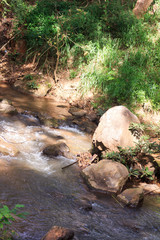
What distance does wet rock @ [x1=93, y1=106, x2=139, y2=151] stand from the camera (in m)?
4.50

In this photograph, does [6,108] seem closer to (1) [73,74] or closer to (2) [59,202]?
(1) [73,74]

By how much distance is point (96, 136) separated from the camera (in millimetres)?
4801

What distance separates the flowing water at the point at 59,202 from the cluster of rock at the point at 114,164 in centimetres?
16

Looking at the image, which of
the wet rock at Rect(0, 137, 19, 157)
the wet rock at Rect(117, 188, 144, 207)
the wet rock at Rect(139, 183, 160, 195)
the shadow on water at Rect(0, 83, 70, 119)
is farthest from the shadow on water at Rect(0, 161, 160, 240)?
the shadow on water at Rect(0, 83, 70, 119)

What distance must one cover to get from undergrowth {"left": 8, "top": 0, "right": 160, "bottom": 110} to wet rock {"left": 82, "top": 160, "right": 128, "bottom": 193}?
11.2ft

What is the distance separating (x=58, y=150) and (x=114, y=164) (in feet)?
4.09

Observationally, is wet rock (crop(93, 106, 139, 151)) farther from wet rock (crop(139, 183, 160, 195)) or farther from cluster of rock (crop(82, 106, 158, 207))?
wet rock (crop(139, 183, 160, 195))

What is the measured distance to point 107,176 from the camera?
3.94 meters

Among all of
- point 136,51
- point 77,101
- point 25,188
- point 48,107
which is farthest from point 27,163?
point 136,51

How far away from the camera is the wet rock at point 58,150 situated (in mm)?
4641

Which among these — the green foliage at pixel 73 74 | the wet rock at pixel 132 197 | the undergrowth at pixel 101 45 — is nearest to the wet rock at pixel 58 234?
the wet rock at pixel 132 197

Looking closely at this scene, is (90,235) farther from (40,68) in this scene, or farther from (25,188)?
(40,68)

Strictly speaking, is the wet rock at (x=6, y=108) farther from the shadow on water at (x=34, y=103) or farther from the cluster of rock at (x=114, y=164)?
the cluster of rock at (x=114, y=164)

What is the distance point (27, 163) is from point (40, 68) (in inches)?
220
